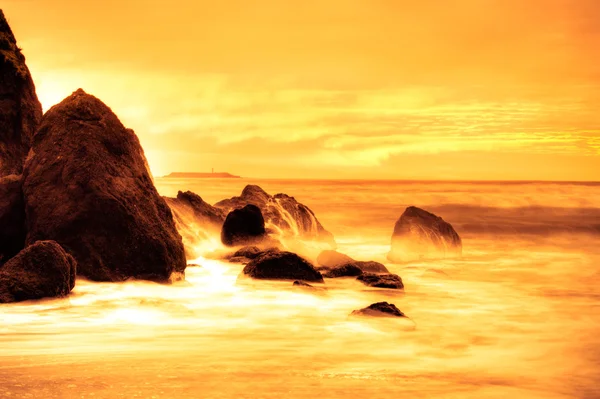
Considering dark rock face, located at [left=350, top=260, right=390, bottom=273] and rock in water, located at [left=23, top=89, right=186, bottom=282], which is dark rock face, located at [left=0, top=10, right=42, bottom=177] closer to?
rock in water, located at [left=23, top=89, right=186, bottom=282]

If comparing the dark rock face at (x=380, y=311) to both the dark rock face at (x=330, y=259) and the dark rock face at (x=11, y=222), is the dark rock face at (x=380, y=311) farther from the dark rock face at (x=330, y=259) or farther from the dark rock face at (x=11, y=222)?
the dark rock face at (x=11, y=222)

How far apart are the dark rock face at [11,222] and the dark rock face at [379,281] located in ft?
15.2

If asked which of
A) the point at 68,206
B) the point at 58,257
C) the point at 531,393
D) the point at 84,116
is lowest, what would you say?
the point at 531,393

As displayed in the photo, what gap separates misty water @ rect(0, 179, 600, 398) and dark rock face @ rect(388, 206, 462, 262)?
1.98 meters

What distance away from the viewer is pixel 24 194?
31.2 ft

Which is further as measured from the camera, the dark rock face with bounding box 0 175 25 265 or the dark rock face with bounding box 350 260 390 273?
the dark rock face with bounding box 350 260 390 273

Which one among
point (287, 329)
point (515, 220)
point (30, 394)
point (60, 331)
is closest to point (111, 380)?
point (30, 394)

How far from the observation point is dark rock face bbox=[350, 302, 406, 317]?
7.64m

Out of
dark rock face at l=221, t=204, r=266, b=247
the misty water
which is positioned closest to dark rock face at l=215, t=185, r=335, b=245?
dark rock face at l=221, t=204, r=266, b=247

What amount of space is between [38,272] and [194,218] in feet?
22.2

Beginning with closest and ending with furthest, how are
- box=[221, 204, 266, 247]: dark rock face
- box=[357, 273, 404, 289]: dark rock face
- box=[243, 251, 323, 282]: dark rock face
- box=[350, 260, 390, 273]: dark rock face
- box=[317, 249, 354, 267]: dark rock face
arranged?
box=[243, 251, 323, 282]: dark rock face, box=[357, 273, 404, 289]: dark rock face, box=[350, 260, 390, 273]: dark rock face, box=[317, 249, 354, 267]: dark rock face, box=[221, 204, 266, 247]: dark rock face

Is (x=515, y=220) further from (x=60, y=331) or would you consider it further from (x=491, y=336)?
(x=60, y=331)

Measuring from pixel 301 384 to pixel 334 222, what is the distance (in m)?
19.8

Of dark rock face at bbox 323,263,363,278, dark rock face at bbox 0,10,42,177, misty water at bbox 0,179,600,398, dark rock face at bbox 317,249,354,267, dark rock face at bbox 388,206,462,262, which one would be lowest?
misty water at bbox 0,179,600,398
